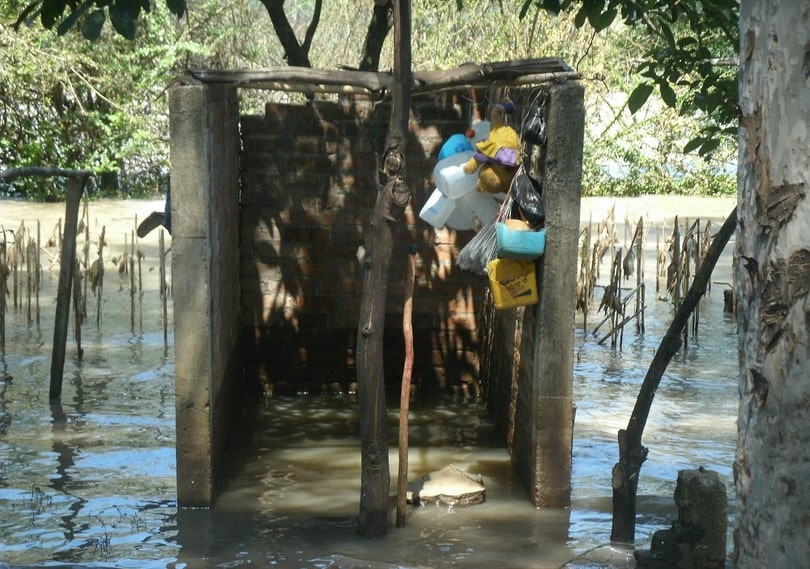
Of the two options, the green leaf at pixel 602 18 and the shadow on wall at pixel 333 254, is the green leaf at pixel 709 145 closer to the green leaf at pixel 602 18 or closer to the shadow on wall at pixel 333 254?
the green leaf at pixel 602 18

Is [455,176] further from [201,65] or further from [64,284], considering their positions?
[201,65]

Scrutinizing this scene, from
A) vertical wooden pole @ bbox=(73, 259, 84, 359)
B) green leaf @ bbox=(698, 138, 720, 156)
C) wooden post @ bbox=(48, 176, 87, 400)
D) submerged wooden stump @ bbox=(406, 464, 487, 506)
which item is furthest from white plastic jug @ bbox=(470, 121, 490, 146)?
vertical wooden pole @ bbox=(73, 259, 84, 359)

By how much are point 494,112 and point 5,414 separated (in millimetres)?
4450

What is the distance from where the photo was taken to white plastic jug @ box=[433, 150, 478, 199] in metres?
6.09

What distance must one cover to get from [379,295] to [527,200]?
1001 millimetres

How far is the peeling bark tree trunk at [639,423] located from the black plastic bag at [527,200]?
3.15 feet

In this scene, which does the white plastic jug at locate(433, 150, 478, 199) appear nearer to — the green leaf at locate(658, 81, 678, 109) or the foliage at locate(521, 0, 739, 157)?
the foliage at locate(521, 0, 739, 157)

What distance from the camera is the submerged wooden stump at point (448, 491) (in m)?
6.07

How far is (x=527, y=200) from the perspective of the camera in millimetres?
5758

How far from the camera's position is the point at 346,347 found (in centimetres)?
854

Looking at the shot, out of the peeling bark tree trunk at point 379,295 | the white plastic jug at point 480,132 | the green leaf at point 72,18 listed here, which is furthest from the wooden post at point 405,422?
the green leaf at point 72,18

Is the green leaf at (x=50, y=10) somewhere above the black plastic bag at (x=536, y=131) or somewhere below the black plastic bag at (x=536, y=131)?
above

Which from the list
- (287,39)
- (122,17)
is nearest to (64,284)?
(287,39)

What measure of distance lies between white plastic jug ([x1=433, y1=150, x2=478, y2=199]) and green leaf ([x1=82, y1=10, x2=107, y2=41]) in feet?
6.53
